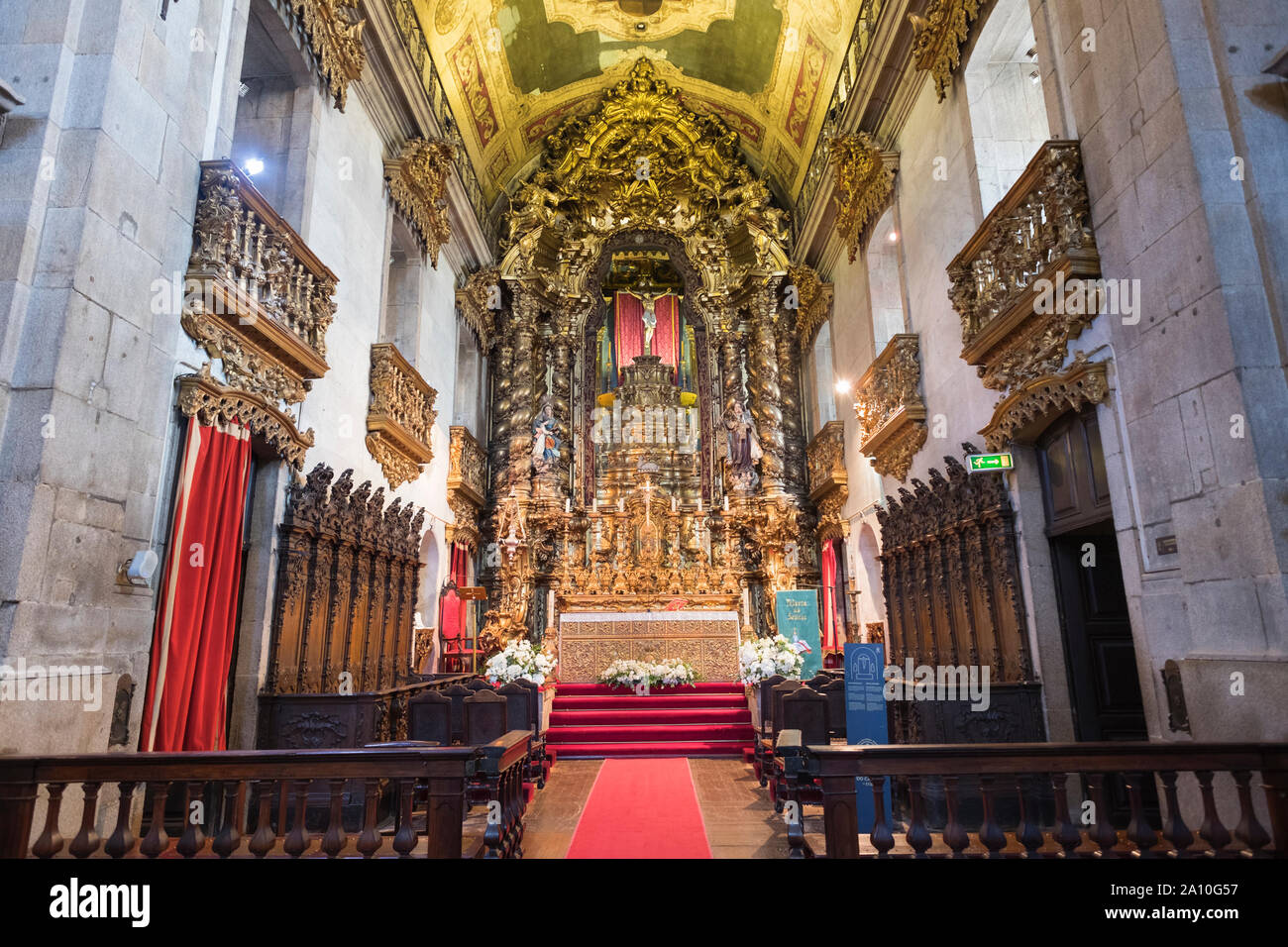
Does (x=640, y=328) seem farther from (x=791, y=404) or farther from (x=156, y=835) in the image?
(x=156, y=835)

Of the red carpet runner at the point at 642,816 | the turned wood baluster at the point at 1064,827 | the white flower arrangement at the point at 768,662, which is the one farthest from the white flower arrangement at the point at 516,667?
the turned wood baluster at the point at 1064,827

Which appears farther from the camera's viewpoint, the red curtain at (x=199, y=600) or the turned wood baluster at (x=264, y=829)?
the red curtain at (x=199, y=600)

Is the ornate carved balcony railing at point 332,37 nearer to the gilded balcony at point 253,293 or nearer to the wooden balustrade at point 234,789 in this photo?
the gilded balcony at point 253,293

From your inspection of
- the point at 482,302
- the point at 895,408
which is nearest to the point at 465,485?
the point at 482,302

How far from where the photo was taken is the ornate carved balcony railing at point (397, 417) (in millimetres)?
9492

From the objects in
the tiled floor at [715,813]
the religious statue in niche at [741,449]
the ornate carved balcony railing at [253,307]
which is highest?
the religious statue in niche at [741,449]

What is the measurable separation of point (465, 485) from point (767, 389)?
6794 millimetres

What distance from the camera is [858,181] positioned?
1134 centimetres

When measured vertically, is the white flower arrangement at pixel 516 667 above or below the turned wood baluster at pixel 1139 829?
above

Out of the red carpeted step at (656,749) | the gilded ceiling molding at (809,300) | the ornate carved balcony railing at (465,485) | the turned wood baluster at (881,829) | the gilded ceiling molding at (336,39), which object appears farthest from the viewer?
the gilded ceiling molding at (809,300)

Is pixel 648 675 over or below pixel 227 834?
over

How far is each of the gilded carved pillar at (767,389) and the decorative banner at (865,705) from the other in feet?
32.4

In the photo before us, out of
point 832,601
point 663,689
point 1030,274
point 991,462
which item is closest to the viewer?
point 1030,274

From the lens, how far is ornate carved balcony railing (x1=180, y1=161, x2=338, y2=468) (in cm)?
554
